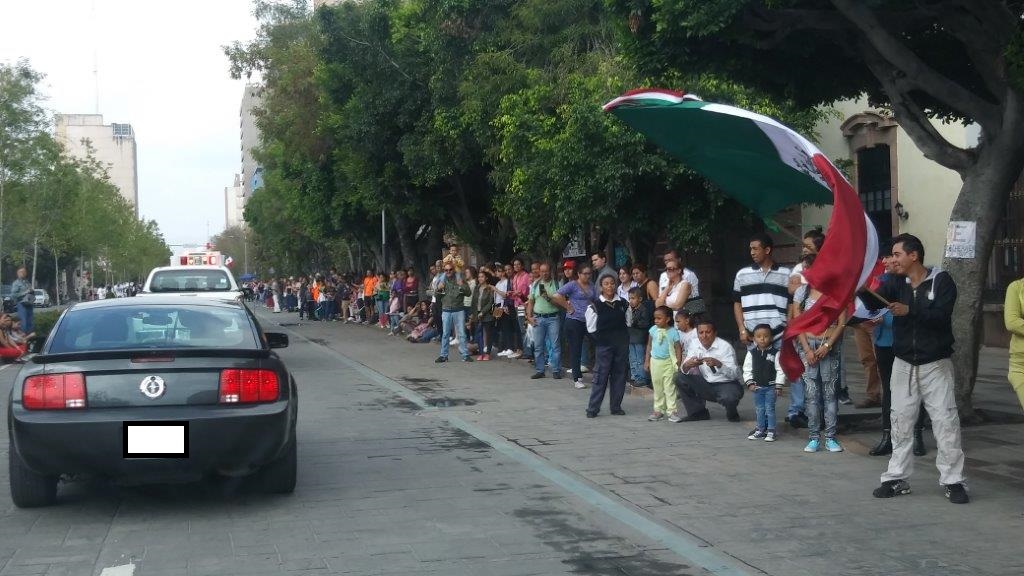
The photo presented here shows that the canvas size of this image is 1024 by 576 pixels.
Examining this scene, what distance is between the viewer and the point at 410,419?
12.7 meters

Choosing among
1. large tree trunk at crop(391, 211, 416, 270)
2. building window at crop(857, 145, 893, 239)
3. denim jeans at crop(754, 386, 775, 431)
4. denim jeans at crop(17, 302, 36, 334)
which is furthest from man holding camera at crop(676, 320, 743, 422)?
large tree trunk at crop(391, 211, 416, 270)

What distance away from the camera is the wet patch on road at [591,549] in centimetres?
615

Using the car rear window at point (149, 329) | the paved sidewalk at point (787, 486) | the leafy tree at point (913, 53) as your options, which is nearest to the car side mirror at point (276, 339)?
the car rear window at point (149, 329)

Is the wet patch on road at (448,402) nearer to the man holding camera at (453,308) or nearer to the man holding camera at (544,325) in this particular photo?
the man holding camera at (544,325)

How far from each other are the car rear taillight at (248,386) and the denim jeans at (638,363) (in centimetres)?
792

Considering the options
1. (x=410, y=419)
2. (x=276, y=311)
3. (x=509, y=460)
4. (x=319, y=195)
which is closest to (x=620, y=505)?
(x=509, y=460)

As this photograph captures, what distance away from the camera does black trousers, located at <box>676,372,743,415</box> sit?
461 inches

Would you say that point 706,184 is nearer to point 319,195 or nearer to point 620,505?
point 620,505

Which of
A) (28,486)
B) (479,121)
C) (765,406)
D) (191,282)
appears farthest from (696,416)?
(479,121)

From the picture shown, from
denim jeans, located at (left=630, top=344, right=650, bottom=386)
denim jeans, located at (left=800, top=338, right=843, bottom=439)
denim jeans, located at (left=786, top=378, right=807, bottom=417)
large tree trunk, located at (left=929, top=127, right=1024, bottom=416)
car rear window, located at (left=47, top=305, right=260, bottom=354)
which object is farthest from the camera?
denim jeans, located at (left=630, top=344, right=650, bottom=386)

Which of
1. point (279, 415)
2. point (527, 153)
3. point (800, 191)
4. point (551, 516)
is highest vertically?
point (527, 153)

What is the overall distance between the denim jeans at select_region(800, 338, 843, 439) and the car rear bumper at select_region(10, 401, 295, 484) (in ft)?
15.5

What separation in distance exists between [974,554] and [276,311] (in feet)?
197

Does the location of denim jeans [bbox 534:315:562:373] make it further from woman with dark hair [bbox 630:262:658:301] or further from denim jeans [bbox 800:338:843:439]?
denim jeans [bbox 800:338:843:439]
